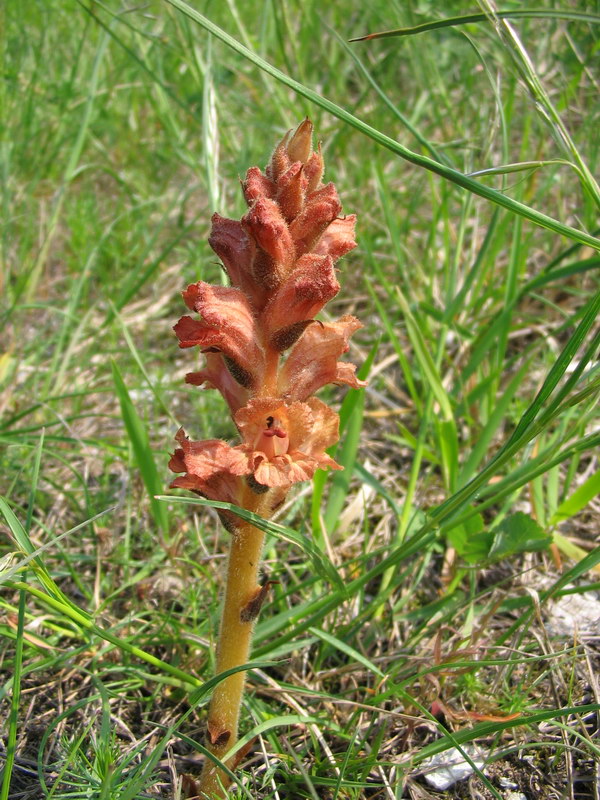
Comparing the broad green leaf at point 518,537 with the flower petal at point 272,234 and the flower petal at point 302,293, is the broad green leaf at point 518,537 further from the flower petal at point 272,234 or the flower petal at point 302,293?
the flower petal at point 272,234

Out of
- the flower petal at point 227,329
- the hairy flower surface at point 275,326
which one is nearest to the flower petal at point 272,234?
the hairy flower surface at point 275,326

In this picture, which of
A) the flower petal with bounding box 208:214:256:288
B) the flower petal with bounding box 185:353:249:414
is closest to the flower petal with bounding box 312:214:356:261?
the flower petal with bounding box 208:214:256:288

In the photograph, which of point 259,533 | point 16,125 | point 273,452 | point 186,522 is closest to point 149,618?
point 186,522

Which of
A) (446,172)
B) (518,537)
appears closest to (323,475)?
(518,537)

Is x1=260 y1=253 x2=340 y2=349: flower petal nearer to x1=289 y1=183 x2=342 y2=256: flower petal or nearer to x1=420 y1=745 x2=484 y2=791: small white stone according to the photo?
x1=289 y1=183 x2=342 y2=256: flower petal

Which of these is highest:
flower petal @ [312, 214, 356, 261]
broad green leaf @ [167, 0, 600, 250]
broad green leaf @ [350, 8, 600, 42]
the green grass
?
broad green leaf @ [350, 8, 600, 42]

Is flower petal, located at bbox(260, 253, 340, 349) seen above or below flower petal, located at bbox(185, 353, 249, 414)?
above

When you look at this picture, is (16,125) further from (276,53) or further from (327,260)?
(327,260)

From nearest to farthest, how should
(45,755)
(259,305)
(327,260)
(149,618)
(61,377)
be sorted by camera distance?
(327,260)
(259,305)
(45,755)
(149,618)
(61,377)
